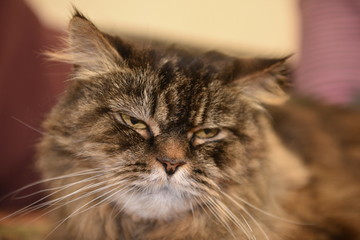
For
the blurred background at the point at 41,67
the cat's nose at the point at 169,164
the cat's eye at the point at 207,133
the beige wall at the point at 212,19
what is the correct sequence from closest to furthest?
the cat's nose at the point at 169,164 → the cat's eye at the point at 207,133 → the blurred background at the point at 41,67 → the beige wall at the point at 212,19

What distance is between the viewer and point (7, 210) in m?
1.57

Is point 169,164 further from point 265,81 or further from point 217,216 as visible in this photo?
point 265,81

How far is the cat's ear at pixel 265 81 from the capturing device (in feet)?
3.55

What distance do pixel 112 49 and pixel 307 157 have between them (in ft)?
3.03

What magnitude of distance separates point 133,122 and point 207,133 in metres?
0.23

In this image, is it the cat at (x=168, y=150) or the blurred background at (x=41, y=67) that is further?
the blurred background at (x=41, y=67)

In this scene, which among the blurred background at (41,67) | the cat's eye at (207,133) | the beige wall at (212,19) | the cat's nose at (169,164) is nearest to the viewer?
the cat's nose at (169,164)

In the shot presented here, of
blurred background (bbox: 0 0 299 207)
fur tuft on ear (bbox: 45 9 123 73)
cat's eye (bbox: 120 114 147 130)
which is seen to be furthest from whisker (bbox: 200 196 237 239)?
blurred background (bbox: 0 0 299 207)

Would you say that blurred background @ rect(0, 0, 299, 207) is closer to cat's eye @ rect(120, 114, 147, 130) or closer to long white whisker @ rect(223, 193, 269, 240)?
cat's eye @ rect(120, 114, 147, 130)

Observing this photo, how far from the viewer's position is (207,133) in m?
1.08

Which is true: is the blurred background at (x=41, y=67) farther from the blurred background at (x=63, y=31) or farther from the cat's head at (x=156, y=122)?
the cat's head at (x=156, y=122)

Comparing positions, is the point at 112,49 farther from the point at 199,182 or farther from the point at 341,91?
the point at 341,91

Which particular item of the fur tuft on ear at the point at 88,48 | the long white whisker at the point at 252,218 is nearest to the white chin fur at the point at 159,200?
the long white whisker at the point at 252,218

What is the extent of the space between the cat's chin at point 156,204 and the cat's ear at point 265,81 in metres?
0.41
